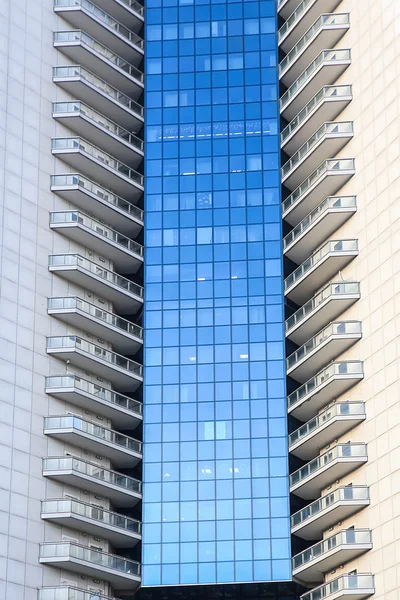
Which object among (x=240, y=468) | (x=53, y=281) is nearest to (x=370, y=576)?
(x=240, y=468)

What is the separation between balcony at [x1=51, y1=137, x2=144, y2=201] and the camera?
85.9 metres

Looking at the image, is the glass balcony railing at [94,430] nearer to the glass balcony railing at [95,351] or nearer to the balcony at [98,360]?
the balcony at [98,360]

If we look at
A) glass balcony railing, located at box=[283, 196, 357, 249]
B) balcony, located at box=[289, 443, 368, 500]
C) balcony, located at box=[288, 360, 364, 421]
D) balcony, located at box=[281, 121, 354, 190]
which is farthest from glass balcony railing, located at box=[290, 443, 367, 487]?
balcony, located at box=[281, 121, 354, 190]

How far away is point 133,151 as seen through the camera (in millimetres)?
91812

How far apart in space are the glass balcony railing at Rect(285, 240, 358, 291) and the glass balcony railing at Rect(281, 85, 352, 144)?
999 cm

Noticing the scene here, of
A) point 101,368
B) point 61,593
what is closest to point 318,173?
point 101,368

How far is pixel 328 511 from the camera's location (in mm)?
76625

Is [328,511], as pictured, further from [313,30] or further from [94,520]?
[313,30]

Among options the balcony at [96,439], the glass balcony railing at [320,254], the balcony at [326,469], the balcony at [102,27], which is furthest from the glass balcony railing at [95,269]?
the balcony at [102,27]

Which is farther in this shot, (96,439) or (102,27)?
(102,27)

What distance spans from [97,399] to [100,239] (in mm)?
11835

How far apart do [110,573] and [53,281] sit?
19.8 meters

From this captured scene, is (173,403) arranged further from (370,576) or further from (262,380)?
(370,576)

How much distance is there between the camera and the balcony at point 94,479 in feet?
255
